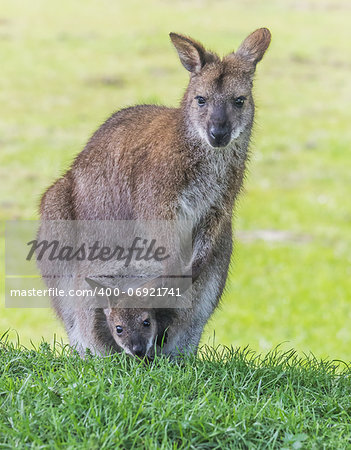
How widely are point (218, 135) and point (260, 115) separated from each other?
7.28 meters

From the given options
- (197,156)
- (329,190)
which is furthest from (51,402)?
(329,190)

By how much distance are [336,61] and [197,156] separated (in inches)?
701

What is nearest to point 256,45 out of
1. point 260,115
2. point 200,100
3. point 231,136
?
point 200,100

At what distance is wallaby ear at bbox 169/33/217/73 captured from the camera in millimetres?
4750

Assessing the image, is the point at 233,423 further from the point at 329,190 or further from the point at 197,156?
the point at 329,190

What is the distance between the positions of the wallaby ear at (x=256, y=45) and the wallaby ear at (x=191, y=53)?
206 mm

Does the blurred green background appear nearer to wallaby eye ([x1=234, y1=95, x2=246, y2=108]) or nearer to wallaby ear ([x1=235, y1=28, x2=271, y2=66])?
wallaby ear ([x1=235, y1=28, x2=271, y2=66])

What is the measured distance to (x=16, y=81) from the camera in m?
19.5

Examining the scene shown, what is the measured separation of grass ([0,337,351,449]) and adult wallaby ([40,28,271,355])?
399 mm

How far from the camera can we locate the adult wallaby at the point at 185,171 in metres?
4.71


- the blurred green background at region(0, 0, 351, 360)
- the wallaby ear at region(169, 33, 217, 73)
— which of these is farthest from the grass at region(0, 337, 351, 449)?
the blurred green background at region(0, 0, 351, 360)

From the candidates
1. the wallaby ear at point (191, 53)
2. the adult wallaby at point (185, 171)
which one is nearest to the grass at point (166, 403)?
the adult wallaby at point (185, 171)

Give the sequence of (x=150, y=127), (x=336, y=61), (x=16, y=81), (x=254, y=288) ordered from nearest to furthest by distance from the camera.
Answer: (x=150, y=127)
(x=254, y=288)
(x=16, y=81)
(x=336, y=61)

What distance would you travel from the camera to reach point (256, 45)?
4.87 m
